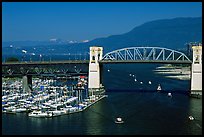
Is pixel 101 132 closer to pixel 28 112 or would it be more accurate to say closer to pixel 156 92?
pixel 28 112

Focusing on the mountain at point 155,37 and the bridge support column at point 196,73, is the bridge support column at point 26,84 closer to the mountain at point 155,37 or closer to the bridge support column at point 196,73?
the bridge support column at point 196,73

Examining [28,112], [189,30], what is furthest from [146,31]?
[28,112]

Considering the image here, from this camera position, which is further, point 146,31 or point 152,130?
point 146,31

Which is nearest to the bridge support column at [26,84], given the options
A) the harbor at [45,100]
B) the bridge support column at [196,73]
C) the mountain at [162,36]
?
the harbor at [45,100]

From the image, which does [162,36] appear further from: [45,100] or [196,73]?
[45,100]

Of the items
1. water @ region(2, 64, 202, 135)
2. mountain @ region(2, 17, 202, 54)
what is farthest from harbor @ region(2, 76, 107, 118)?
mountain @ region(2, 17, 202, 54)

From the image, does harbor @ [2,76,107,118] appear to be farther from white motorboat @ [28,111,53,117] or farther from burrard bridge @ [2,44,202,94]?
burrard bridge @ [2,44,202,94]

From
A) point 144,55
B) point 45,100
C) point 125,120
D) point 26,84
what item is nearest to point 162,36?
point 144,55

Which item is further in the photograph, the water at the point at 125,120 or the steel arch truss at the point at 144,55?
the steel arch truss at the point at 144,55

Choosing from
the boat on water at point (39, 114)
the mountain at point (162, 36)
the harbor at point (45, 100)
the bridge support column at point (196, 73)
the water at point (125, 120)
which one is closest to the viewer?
the water at point (125, 120)
